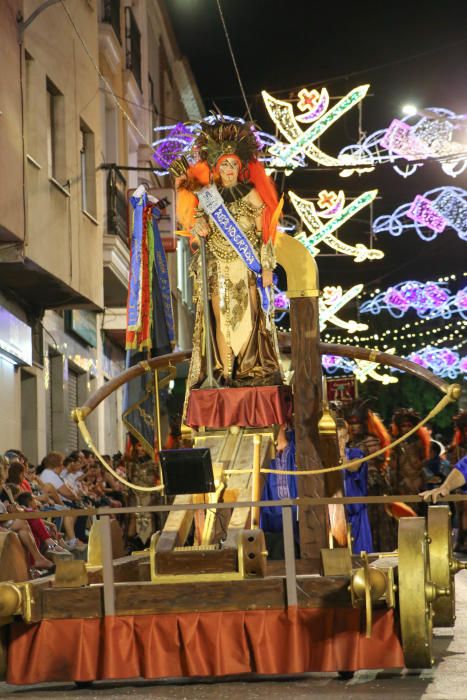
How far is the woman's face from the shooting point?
1126 cm

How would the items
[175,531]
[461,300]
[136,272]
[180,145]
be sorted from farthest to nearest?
1. [461,300]
2. [180,145]
3. [136,272]
4. [175,531]

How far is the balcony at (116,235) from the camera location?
25250 mm

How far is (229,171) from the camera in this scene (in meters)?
11.3

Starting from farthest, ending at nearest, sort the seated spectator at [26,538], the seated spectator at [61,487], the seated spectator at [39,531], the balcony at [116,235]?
the balcony at [116,235]
the seated spectator at [61,487]
the seated spectator at [39,531]
the seated spectator at [26,538]

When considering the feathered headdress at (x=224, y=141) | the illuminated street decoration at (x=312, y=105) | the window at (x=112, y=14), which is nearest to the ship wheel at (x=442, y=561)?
the feathered headdress at (x=224, y=141)

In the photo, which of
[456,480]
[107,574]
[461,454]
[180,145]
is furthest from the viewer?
[180,145]

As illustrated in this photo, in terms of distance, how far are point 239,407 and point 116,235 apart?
14.9 metres

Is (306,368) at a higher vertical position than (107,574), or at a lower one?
higher

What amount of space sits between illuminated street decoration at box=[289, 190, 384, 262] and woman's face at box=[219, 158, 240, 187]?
1408 cm

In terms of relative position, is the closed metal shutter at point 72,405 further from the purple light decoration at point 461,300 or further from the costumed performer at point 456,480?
the costumed performer at point 456,480

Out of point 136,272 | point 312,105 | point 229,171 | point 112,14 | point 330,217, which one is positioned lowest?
point 136,272

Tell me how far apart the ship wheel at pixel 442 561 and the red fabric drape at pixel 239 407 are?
2340mm

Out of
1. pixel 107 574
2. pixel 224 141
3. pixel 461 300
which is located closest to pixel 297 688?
pixel 107 574

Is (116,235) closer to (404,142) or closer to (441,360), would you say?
(404,142)
